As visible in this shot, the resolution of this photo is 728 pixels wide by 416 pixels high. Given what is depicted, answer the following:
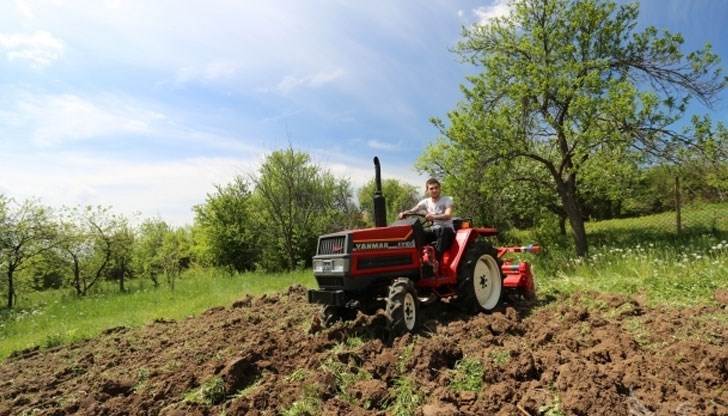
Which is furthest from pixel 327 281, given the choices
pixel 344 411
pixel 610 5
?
pixel 610 5

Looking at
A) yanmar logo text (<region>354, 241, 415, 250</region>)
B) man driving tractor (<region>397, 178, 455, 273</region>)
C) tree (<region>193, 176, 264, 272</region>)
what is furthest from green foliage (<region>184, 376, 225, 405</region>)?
tree (<region>193, 176, 264, 272</region>)

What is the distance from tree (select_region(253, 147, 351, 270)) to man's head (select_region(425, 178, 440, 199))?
15.0 m

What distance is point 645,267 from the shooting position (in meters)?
7.58

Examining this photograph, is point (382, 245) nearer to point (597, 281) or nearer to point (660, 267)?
point (597, 281)

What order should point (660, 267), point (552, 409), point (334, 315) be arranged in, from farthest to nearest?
1. point (660, 267)
2. point (334, 315)
3. point (552, 409)

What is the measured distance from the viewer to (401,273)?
553 centimetres

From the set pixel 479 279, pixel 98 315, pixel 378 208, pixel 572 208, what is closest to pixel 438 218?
pixel 378 208

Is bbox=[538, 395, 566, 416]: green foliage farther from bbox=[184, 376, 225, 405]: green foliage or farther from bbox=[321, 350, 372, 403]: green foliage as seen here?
bbox=[184, 376, 225, 405]: green foliage

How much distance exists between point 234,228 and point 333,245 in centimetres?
2051

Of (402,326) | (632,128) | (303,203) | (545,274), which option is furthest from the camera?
(303,203)

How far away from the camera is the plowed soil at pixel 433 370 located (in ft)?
10.8

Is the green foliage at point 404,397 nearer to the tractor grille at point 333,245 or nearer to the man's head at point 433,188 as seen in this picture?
the tractor grille at point 333,245

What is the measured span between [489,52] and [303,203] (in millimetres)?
12831

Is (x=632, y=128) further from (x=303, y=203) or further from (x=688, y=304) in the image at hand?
(x=303, y=203)
